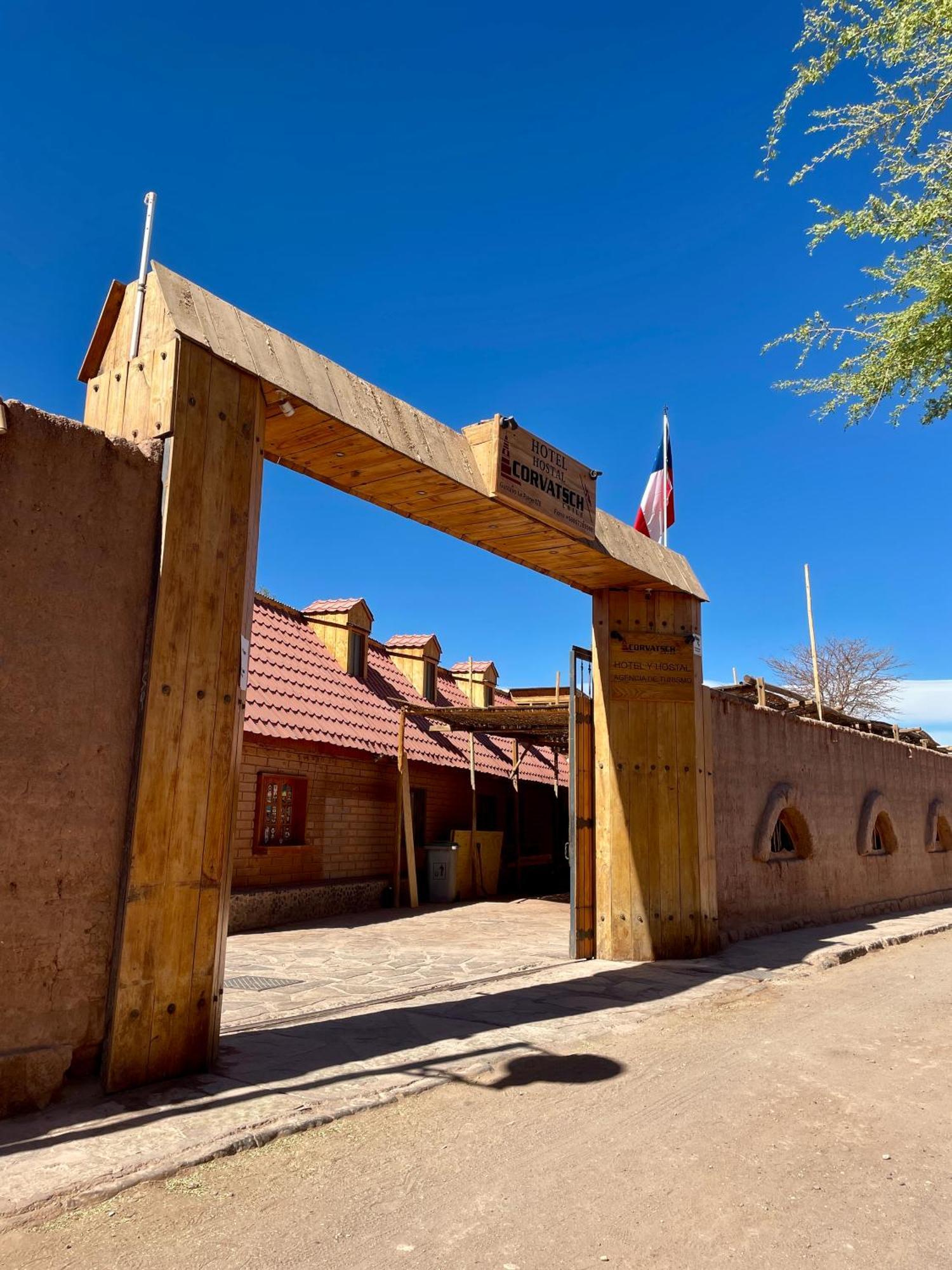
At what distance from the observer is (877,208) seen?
8656 mm

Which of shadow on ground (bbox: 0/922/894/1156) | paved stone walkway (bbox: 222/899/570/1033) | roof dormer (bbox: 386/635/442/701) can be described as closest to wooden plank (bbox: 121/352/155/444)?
shadow on ground (bbox: 0/922/894/1156)

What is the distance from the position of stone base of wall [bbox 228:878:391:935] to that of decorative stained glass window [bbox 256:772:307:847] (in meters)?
0.78

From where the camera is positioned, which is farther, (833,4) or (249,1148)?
(833,4)

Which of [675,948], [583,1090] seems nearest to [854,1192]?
[583,1090]

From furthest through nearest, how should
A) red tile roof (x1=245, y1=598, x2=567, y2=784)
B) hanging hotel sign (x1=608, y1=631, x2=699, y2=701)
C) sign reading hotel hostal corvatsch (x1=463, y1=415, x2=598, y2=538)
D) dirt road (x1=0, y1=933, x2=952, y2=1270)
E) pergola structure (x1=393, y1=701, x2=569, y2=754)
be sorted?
pergola structure (x1=393, y1=701, x2=569, y2=754) → red tile roof (x1=245, y1=598, x2=567, y2=784) → hanging hotel sign (x1=608, y1=631, x2=699, y2=701) → sign reading hotel hostal corvatsch (x1=463, y1=415, x2=598, y2=538) → dirt road (x1=0, y1=933, x2=952, y2=1270)

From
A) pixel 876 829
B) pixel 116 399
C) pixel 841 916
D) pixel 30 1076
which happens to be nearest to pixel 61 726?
pixel 30 1076

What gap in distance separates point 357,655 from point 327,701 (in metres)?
2.15

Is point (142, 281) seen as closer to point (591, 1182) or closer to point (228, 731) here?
point (228, 731)

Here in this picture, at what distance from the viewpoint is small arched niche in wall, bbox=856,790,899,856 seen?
14484 millimetres

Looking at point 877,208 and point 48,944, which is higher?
point 877,208

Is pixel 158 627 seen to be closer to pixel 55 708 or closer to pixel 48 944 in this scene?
pixel 55 708

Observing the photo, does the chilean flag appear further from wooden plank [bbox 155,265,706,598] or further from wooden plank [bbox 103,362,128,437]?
wooden plank [bbox 103,362,128,437]

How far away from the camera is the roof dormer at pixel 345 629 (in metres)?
17.2

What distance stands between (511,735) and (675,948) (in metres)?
9.84
